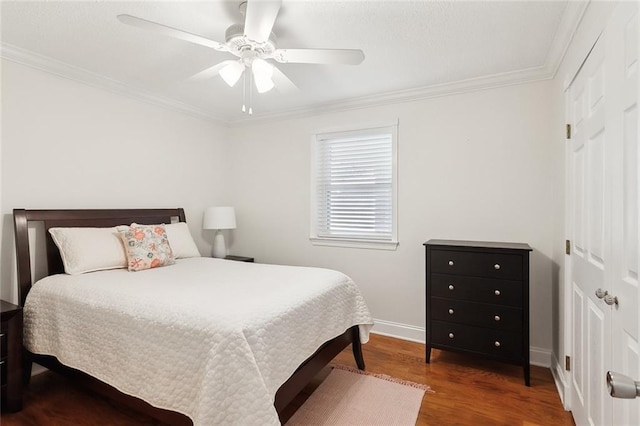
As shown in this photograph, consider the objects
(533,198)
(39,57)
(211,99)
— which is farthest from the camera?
(211,99)

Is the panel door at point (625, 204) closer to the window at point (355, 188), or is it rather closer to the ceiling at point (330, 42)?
the ceiling at point (330, 42)

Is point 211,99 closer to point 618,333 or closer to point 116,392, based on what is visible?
point 116,392

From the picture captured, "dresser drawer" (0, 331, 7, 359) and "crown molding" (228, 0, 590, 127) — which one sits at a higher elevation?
"crown molding" (228, 0, 590, 127)

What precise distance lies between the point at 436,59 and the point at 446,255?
155cm

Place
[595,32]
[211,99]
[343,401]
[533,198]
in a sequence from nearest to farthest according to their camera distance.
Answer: [595,32] → [343,401] → [533,198] → [211,99]

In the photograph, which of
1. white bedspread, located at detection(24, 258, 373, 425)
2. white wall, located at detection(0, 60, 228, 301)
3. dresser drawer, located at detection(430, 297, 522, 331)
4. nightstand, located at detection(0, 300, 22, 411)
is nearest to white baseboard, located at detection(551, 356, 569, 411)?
dresser drawer, located at detection(430, 297, 522, 331)

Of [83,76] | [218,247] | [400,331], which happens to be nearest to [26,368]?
[218,247]

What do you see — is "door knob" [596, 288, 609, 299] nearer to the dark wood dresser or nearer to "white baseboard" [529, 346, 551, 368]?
the dark wood dresser

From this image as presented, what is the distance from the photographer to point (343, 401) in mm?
2146

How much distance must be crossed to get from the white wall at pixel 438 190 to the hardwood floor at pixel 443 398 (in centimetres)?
48

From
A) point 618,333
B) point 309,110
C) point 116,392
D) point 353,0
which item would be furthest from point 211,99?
point 618,333

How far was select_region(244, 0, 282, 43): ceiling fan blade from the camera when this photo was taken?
1.50m

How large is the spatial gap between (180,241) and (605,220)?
3.16 metres

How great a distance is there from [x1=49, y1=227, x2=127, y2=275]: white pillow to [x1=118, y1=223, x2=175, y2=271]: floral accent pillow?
84mm
